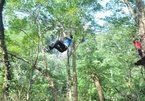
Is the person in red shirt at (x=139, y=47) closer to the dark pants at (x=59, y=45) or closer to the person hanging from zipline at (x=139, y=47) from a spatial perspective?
the person hanging from zipline at (x=139, y=47)

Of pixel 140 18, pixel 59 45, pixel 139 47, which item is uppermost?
pixel 140 18

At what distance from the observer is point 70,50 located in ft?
69.1

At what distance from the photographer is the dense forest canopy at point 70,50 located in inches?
438

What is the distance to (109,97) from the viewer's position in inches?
1174

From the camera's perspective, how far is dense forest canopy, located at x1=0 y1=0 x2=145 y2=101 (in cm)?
1112

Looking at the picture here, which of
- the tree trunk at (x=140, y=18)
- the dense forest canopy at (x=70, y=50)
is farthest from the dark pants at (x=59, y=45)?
the tree trunk at (x=140, y=18)

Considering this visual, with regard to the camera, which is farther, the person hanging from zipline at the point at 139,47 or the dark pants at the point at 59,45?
the person hanging from zipline at the point at 139,47

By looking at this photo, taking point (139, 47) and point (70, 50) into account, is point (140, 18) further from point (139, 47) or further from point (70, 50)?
point (70, 50)

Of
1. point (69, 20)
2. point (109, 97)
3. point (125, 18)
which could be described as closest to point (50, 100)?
point (109, 97)

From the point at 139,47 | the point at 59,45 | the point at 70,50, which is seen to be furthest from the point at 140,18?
the point at 70,50

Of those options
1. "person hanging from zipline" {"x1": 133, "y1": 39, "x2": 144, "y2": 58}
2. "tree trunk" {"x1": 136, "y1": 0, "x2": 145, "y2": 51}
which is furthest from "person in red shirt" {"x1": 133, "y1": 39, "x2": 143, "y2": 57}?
"tree trunk" {"x1": 136, "y1": 0, "x2": 145, "y2": 51}

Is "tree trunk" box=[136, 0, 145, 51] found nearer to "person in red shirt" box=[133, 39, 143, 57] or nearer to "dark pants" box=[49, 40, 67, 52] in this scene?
"person in red shirt" box=[133, 39, 143, 57]

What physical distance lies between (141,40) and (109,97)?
20.1 meters

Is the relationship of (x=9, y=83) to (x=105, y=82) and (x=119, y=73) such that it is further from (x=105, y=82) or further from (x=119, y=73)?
(x=119, y=73)
